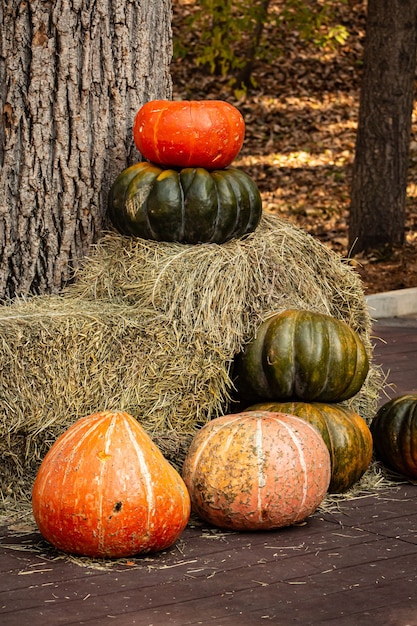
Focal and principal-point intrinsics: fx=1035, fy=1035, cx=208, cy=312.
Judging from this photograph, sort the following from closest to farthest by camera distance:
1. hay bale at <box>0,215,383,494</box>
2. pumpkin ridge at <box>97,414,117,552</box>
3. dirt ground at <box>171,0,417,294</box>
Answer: pumpkin ridge at <box>97,414,117,552</box> < hay bale at <box>0,215,383,494</box> < dirt ground at <box>171,0,417,294</box>

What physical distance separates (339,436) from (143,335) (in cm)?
110

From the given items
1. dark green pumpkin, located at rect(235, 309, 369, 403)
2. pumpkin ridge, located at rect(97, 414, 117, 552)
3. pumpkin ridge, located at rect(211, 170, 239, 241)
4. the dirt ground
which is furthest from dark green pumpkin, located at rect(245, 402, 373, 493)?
the dirt ground

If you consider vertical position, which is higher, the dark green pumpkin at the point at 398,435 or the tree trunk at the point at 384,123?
the tree trunk at the point at 384,123

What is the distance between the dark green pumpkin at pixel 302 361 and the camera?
5191 millimetres

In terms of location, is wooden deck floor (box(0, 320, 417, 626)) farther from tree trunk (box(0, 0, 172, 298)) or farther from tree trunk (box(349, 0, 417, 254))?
tree trunk (box(349, 0, 417, 254))

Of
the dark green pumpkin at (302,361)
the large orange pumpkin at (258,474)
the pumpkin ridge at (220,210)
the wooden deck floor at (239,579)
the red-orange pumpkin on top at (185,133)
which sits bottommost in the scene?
the wooden deck floor at (239,579)

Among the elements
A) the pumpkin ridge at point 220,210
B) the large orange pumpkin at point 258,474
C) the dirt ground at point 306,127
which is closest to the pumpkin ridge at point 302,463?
the large orange pumpkin at point 258,474

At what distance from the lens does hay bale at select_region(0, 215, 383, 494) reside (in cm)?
496

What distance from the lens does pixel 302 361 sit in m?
5.17

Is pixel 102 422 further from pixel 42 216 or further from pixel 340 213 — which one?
pixel 340 213

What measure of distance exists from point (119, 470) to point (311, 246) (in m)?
2.19

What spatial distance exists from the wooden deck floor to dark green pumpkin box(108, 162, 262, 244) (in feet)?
5.32

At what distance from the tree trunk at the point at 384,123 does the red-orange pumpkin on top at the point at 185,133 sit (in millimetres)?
6041

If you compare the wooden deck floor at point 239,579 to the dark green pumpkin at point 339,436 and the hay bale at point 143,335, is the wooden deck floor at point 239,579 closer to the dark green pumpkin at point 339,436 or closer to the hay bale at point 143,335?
the dark green pumpkin at point 339,436
